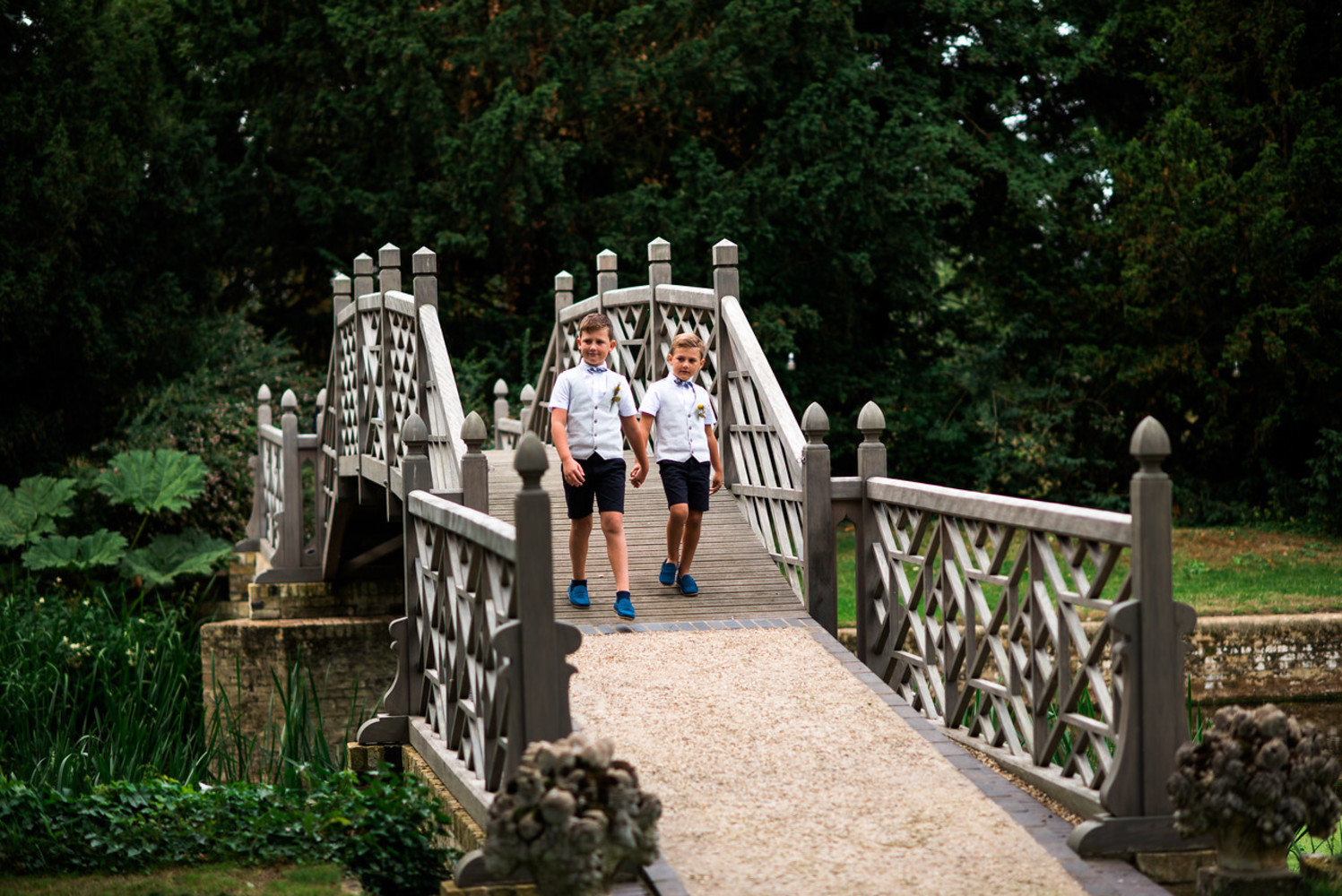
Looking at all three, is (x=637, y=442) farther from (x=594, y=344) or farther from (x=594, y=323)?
(x=594, y=323)

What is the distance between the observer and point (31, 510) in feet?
50.0

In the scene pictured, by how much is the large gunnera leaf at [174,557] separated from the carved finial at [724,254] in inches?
327

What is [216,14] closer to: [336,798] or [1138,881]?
[336,798]

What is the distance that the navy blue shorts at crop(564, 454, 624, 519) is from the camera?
750 cm

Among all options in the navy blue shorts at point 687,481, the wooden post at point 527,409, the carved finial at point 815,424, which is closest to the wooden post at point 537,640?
the carved finial at point 815,424

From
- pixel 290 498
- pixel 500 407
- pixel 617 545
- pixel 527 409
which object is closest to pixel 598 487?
pixel 617 545

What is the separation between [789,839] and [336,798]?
90.9 inches

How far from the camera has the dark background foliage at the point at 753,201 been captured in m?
18.2

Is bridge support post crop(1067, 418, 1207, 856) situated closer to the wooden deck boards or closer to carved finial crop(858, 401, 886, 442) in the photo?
carved finial crop(858, 401, 886, 442)

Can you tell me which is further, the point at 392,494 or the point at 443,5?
the point at 443,5

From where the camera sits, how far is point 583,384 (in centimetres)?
753

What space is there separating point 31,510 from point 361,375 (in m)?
5.77

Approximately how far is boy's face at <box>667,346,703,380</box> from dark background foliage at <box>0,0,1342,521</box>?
11332 millimetres

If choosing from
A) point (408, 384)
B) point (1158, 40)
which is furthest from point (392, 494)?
point (1158, 40)
